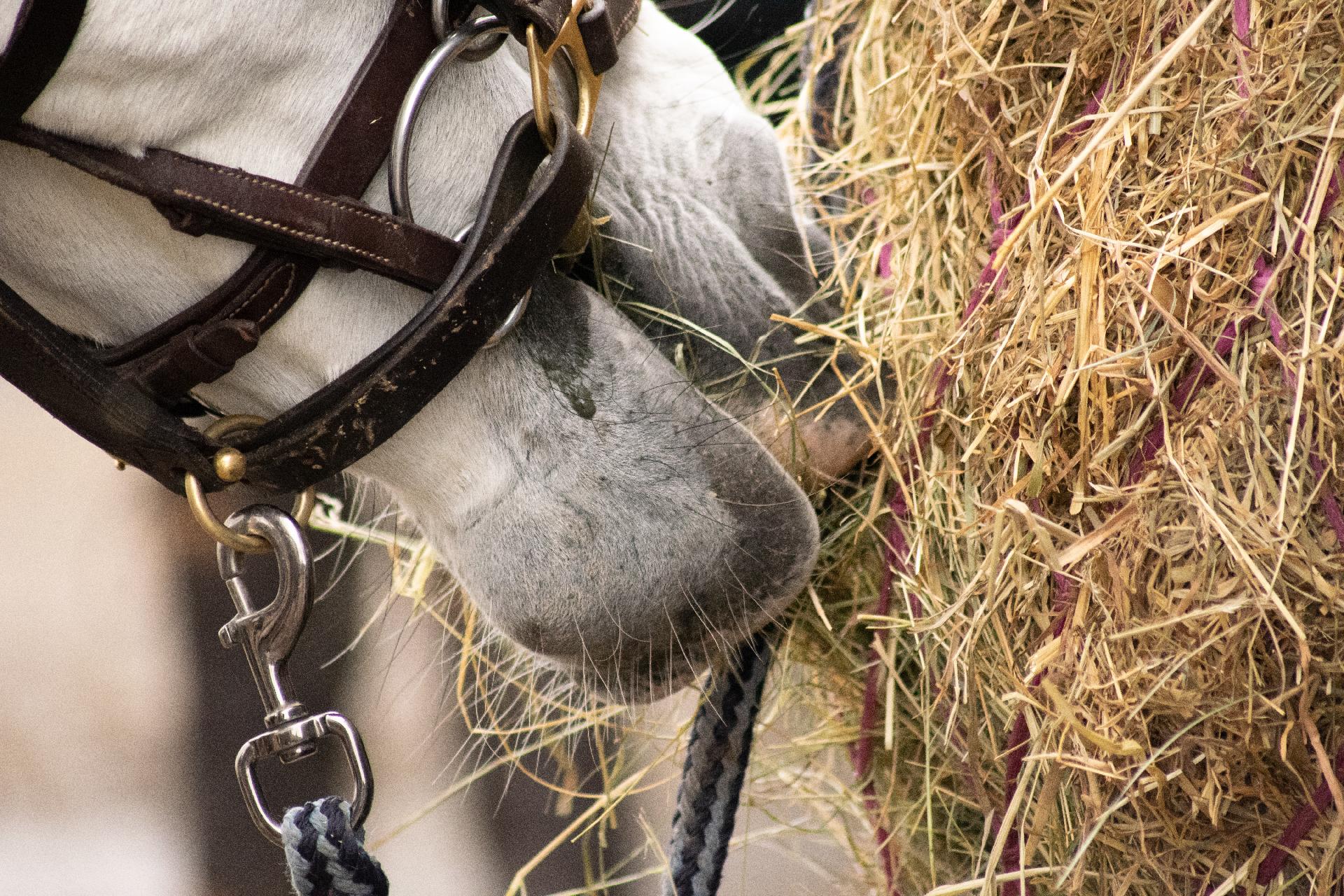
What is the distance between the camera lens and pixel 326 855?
20.7 inches

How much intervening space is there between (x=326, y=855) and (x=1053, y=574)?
0.41 meters

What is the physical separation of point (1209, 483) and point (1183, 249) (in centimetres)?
11

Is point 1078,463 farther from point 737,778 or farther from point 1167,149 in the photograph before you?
point 737,778

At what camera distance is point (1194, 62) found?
1.71 feet

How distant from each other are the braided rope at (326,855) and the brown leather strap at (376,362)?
19 cm

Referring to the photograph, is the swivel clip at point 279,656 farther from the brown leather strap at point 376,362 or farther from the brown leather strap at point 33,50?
the brown leather strap at point 33,50

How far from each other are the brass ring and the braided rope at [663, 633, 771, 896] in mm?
303

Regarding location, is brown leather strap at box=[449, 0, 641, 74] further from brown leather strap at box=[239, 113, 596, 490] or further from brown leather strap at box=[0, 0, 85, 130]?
brown leather strap at box=[0, 0, 85, 130]

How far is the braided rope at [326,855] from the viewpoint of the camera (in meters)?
0.52

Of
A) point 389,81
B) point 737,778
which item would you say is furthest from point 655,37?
point 737,778

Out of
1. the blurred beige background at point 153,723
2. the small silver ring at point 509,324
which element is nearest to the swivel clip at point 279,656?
the small silver ring at point 509,324

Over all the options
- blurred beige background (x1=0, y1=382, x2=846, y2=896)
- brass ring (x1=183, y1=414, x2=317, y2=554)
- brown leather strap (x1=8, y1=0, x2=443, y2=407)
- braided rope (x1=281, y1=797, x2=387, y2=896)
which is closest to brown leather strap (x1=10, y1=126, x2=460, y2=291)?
brown leather strap (x1=8, y1=0, x2=443, y2=407)

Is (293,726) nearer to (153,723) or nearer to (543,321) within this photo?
(543,321)

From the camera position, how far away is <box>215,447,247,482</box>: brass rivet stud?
57 cm
